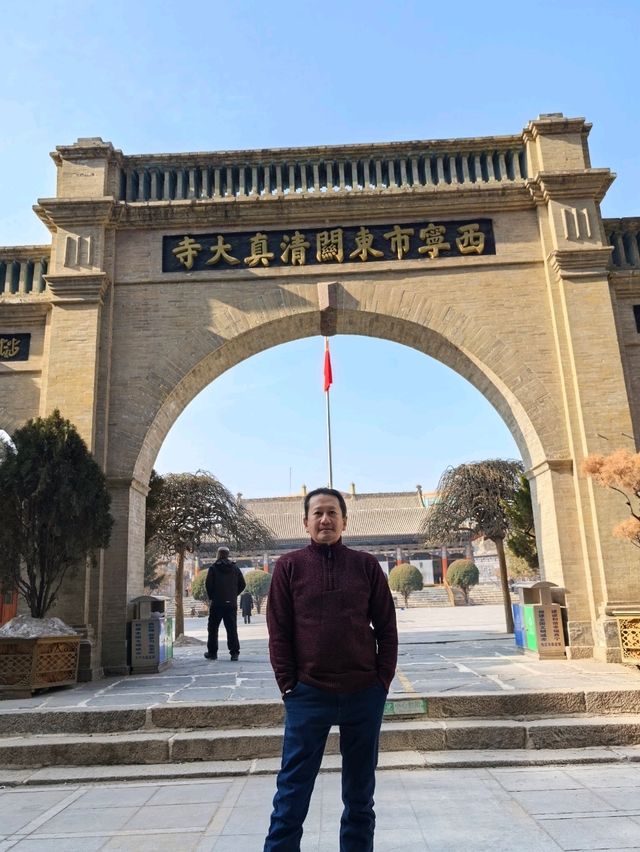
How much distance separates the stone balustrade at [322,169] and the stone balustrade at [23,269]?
57.0 inches

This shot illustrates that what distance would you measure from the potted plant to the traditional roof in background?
113 feet

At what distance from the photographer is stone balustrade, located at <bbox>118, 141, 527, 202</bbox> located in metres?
9.58

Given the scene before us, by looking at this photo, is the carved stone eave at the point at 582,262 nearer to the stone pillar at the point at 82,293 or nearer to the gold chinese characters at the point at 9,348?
the stone pillar at the point at 82,293

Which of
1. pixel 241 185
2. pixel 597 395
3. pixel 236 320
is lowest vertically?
pixel 597 395

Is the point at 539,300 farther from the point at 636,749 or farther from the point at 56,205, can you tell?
the point at 56,205

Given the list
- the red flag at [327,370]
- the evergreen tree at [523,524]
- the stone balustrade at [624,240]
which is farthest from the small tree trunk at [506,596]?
the stone balustrade at [624,240]

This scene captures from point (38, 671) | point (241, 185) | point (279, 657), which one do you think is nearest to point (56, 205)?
point (241, 185)

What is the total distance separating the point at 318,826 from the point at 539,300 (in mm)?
7312

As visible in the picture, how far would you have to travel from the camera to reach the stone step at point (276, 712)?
5.27 metres

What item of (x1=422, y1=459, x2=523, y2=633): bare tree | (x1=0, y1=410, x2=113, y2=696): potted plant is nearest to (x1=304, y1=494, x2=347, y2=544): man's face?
(x1=0, y1=410, x2=113, y2=696): potted plant

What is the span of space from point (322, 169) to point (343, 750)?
28.2 feet

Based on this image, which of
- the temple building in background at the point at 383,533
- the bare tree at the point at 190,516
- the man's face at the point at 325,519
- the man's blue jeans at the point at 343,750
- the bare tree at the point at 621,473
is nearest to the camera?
the man's blue jeans at the point at 343,750

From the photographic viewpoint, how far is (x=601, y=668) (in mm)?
7027

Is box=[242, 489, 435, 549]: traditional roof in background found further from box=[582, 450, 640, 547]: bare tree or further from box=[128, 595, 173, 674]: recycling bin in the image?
box=[582, 450, 640, 547]: bare tree
